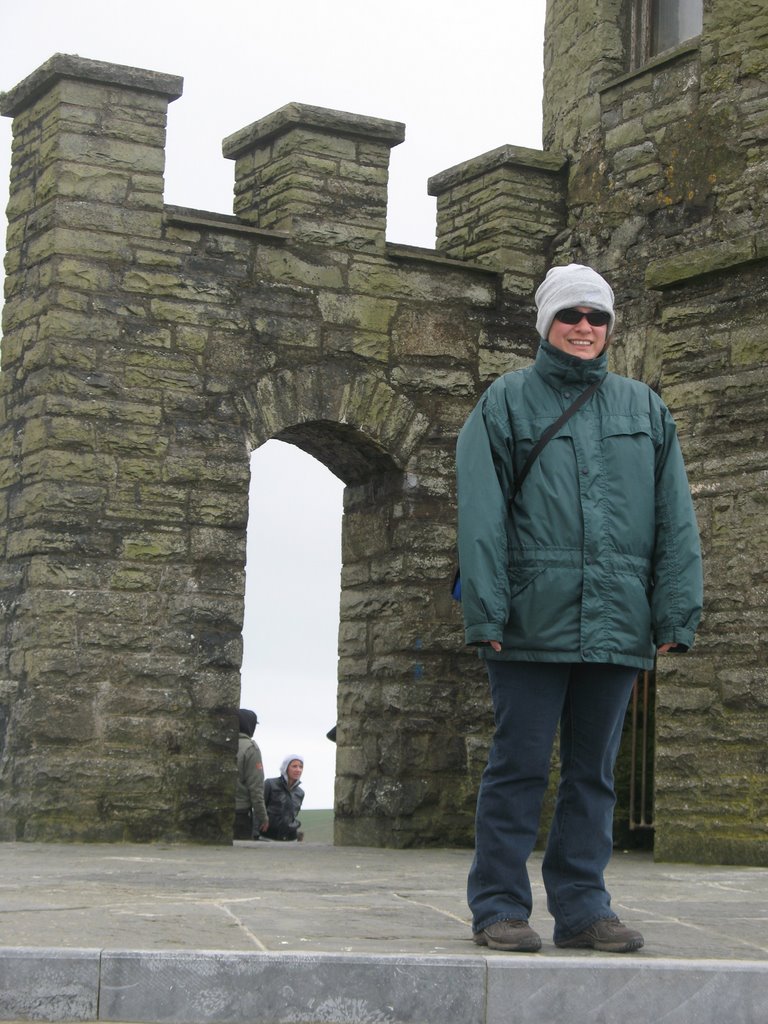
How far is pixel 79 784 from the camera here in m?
8.52

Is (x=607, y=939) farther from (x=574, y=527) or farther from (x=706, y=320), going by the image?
(x=706, y=320)

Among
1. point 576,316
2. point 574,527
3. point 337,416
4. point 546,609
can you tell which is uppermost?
point 337,416

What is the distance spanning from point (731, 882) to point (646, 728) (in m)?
3.10

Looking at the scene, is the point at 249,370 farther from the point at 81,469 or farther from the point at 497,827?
the point at 497,827

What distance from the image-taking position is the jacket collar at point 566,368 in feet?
14.6

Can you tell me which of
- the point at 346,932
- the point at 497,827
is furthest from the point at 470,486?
the point at 346,932

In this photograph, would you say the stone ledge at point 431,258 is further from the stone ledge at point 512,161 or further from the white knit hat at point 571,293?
the white knit hat at point 571,293

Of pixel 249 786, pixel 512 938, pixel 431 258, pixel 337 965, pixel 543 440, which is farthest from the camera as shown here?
pixel 249 786

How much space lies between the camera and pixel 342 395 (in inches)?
372

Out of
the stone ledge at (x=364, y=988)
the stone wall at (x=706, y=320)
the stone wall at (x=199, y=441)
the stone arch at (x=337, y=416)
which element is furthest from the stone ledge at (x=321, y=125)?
the stone ledge at (x=364, y=988)

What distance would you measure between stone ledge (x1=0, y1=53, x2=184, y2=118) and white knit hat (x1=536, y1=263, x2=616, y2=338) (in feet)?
Result: 17.0

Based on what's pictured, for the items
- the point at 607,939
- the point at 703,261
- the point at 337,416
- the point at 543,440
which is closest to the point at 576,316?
the point at 543,440

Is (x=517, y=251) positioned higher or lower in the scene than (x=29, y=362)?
higher

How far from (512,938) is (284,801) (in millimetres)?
8486
